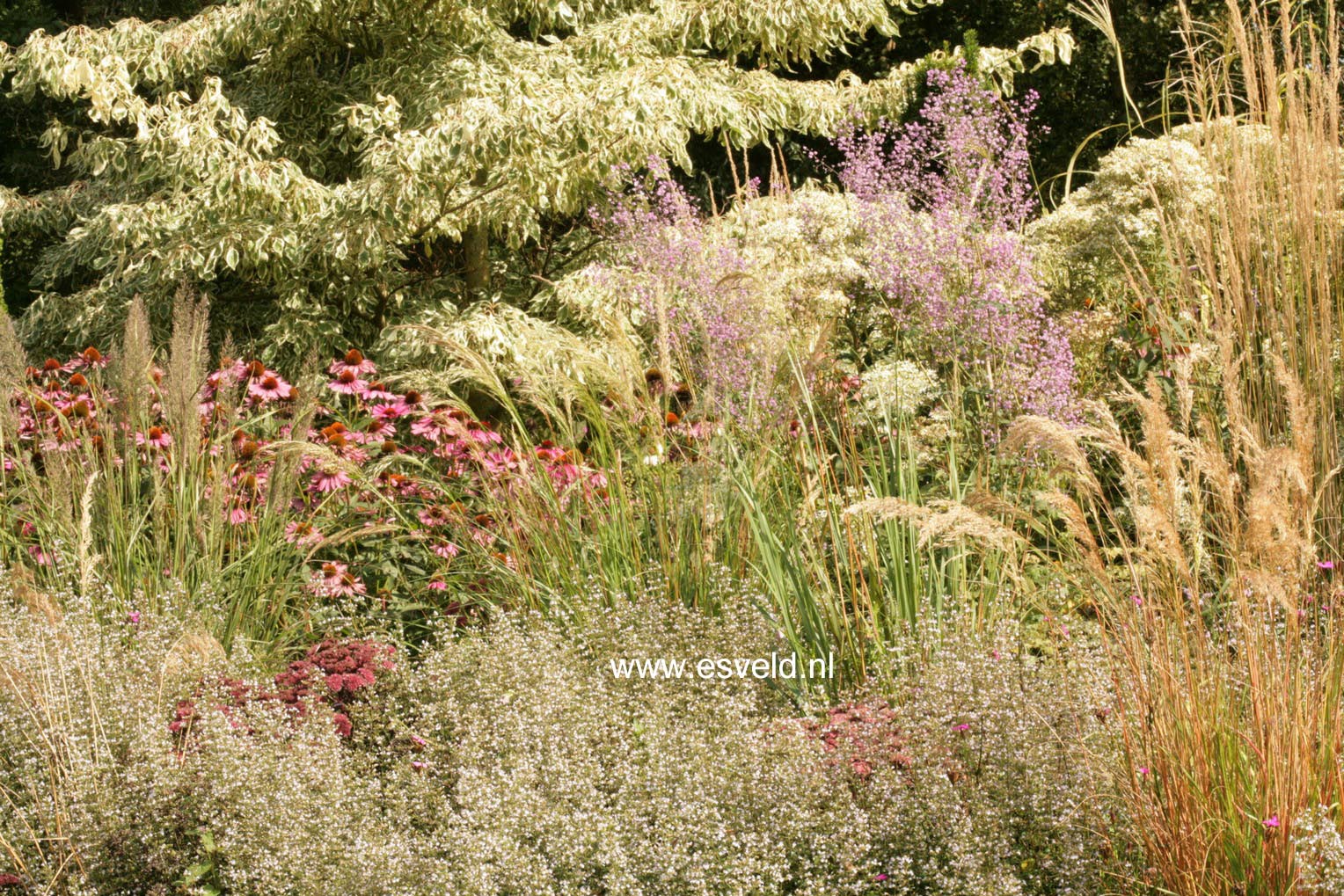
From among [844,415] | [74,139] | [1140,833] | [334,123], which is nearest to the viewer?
[1140,833]

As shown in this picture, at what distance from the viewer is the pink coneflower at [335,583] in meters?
3.53

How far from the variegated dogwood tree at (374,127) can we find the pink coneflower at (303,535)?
222cm

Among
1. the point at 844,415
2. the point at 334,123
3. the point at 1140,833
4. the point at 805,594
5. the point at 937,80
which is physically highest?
the point at 334,123

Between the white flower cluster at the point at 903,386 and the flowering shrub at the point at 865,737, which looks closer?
the flowering shrub at the point at 865,737

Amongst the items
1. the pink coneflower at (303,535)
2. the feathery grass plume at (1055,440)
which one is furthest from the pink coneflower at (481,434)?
the feathery grass plume at (1055,440)

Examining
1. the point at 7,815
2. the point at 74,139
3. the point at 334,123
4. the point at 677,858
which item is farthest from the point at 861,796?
the point at 74,139

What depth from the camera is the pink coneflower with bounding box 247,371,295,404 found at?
13.9 ft

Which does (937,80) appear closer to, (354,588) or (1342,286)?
(1342,286)

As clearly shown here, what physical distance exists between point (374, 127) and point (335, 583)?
3171mm

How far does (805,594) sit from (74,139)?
343 inches

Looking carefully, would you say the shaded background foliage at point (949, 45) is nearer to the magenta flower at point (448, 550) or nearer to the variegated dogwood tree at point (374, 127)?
the variegated dogwood tree at point (374, 127)

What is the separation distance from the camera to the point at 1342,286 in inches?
123

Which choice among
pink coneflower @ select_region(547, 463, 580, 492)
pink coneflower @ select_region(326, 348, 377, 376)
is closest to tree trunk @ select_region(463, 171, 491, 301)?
pink coneflower @ select_region(326, 348, 377, 376)

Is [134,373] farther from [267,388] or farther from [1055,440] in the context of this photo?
[1055,440]
